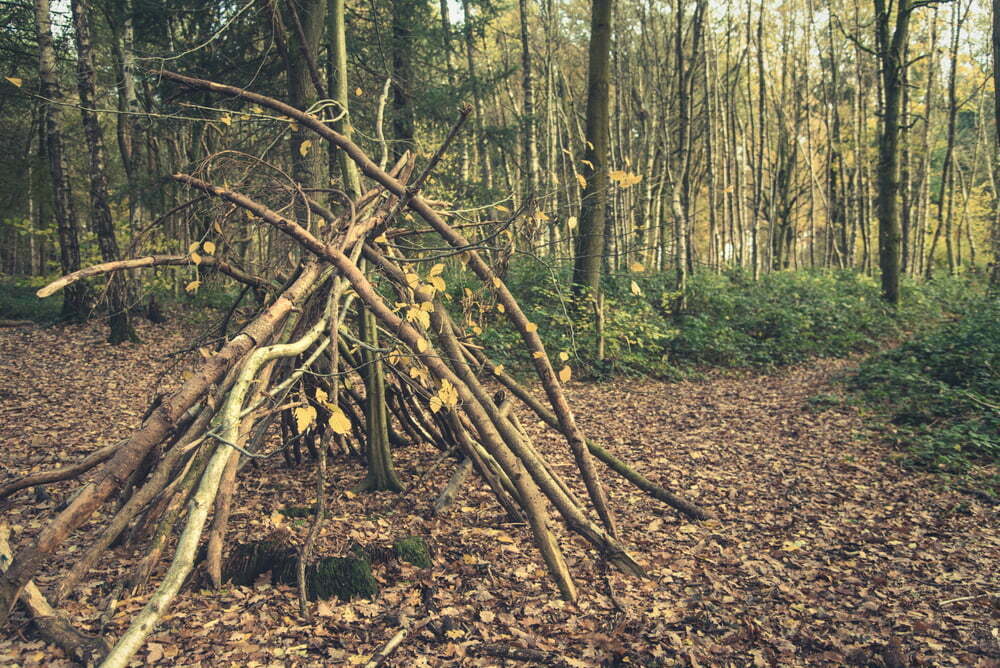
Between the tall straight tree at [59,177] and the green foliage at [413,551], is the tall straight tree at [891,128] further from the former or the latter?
the tall straight tree at [59,177]

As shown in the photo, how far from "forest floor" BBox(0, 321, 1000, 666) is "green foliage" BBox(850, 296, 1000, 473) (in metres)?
0.42

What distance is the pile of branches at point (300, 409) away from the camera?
8.65ft

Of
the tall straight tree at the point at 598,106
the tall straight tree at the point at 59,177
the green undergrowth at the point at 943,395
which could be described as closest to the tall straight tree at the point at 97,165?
the tall straight tree at the point at 59,177

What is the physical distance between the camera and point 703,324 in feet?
38.2

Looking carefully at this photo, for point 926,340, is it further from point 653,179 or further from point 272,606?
point 653,179

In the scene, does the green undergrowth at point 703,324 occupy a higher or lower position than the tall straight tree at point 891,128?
lower

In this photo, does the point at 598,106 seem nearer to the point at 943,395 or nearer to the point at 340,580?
the point at 943,395

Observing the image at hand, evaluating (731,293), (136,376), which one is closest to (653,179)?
(731,293)

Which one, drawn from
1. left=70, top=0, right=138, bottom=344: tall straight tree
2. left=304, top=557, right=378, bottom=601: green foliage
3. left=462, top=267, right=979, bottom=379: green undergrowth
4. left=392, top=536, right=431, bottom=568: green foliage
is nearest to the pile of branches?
left=304, top=557, right=378, bottom=601: green foliage

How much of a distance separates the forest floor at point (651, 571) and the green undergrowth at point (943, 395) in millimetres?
334

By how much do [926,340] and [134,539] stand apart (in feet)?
32.7

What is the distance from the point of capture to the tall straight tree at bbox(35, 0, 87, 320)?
396 inches

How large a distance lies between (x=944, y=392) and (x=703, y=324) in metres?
5.15

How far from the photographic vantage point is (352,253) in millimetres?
3883
